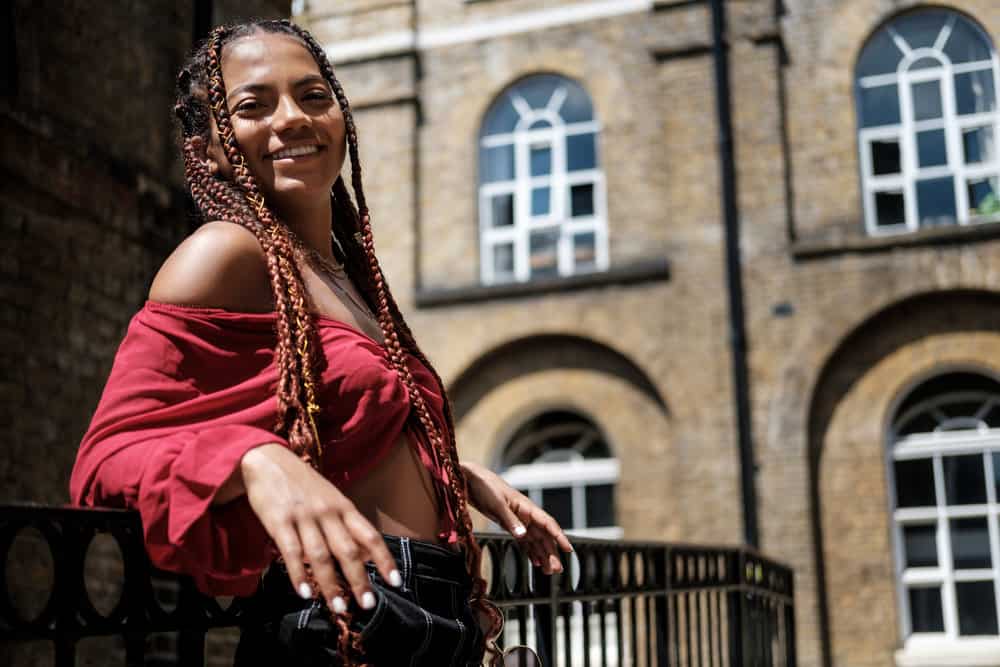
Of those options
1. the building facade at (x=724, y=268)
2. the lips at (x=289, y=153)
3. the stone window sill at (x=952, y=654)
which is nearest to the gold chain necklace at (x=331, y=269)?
the lips at (x=289, y=153)

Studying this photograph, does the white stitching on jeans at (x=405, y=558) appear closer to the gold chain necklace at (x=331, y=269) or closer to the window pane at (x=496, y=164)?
the gold chain necklace at (x=331, y=269)

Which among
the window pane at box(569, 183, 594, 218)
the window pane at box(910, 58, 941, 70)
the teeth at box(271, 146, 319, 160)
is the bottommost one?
the teeth at box(271, 146, 319, 160)

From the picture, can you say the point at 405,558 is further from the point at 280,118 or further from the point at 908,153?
the point at 908,153

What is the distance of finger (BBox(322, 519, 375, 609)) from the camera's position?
4.98ft

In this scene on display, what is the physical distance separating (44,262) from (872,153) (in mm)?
10781

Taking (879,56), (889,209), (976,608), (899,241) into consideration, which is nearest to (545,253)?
(889,209)

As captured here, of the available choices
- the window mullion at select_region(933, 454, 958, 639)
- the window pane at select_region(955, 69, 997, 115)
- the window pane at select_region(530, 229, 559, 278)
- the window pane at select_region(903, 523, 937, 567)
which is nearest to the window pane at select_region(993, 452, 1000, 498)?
the window mullion at select_region(933, 454, 958, 639)

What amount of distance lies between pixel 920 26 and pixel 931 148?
150 cm

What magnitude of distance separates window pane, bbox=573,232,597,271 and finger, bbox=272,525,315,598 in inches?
574

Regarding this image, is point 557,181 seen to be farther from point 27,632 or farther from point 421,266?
point 27,632

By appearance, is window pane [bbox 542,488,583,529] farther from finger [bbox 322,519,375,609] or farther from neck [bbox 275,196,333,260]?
finger [bbox 322,519,375,609]

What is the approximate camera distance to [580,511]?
50.9 feet

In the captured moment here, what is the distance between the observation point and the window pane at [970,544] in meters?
13.8

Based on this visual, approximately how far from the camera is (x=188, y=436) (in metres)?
1.67
